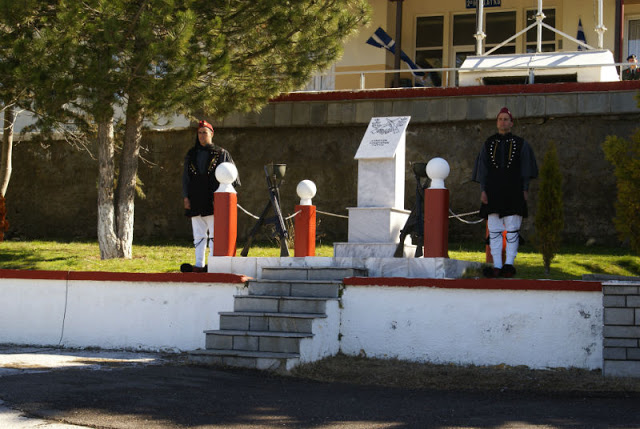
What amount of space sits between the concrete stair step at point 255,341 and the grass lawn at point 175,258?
2.67 meters

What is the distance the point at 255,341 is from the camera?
24.2 ft

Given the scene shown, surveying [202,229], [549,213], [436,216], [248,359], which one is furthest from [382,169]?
[248,359]

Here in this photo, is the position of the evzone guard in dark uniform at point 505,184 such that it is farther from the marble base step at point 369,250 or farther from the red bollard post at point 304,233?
the red bollard post at point 304,233

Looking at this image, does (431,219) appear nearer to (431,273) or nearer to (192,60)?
(431,273)

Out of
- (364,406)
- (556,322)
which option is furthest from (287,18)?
(364,406)

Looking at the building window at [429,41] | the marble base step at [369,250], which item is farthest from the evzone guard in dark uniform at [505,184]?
the building window at [429,41]

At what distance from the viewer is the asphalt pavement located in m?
5.15

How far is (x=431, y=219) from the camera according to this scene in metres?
8.11

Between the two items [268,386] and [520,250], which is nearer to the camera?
[268,386]

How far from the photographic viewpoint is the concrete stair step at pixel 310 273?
8.23 m

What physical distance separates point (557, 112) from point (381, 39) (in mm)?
6322

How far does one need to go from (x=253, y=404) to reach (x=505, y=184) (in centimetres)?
391

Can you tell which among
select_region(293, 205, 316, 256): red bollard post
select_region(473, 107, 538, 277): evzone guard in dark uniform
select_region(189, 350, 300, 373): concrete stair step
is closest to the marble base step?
select_region(293, 205, 316, 256): red bollard post

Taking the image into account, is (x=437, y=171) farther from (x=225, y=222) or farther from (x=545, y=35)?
(x=545, y=35)
